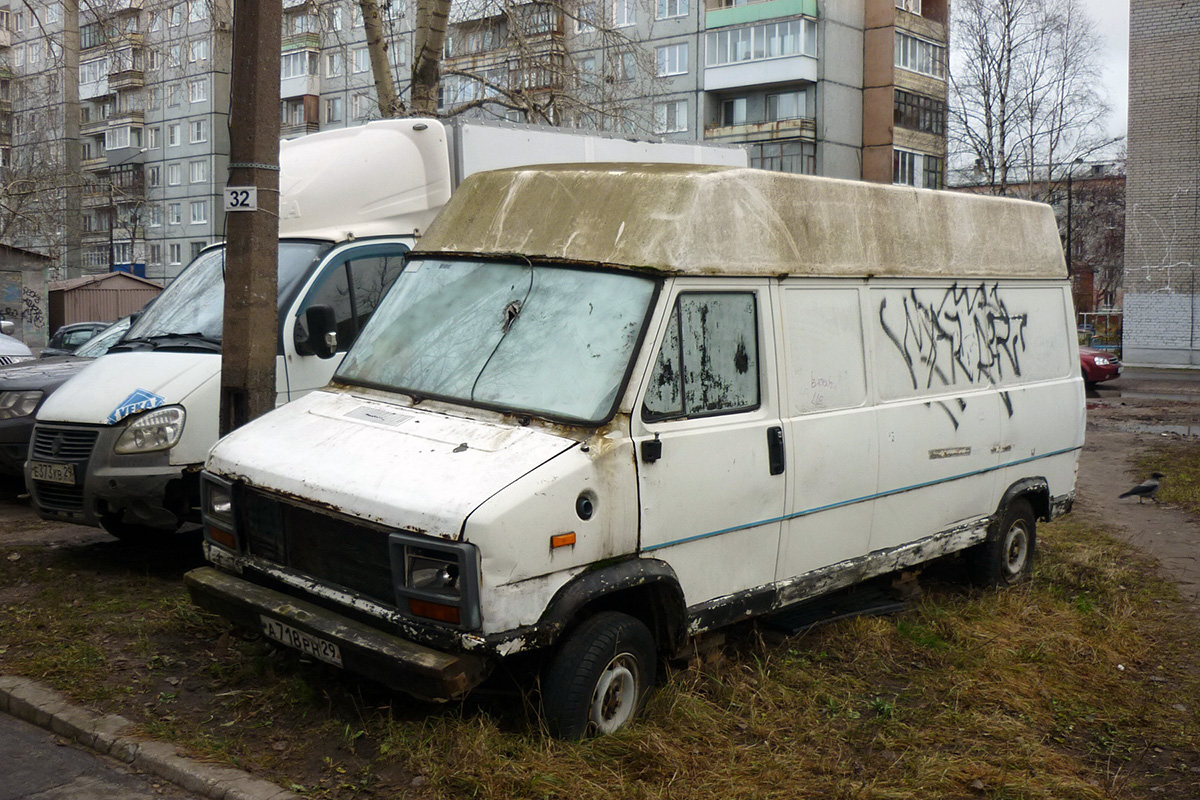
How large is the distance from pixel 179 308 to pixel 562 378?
14.0 feet

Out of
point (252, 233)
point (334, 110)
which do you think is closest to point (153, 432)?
point (252, 233)

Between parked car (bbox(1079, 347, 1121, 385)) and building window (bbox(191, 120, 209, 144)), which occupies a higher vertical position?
building window (bbox(191, 120, 209, 144))

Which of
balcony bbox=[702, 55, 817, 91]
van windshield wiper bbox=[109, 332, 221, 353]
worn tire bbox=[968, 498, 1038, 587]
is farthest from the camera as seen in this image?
balcony bbox=[702, 55, 817, 91]

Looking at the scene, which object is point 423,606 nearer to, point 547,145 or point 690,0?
point 547,145

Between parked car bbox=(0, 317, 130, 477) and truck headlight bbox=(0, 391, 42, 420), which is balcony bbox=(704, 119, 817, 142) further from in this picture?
truck headlight bbox=(0, 391, 42, 420)

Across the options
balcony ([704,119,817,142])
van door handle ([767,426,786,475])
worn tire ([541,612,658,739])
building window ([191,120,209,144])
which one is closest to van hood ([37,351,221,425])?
worn tire ([541,612,658,739])

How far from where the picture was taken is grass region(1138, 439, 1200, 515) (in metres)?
11.5

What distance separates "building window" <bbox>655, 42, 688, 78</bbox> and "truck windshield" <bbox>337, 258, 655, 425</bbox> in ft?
143

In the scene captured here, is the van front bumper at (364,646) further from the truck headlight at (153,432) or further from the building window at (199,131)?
the building window at (199,131)

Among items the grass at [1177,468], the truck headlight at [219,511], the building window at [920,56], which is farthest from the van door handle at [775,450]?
the building window at [920,56]

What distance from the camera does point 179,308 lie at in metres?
8.00

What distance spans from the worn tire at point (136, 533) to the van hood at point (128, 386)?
79 centimetres

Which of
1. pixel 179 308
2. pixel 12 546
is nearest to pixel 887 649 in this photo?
pixel 179 308

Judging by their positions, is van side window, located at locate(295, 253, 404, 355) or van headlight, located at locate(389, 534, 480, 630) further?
van side window, located at locate(295, 253, 404, 355)
